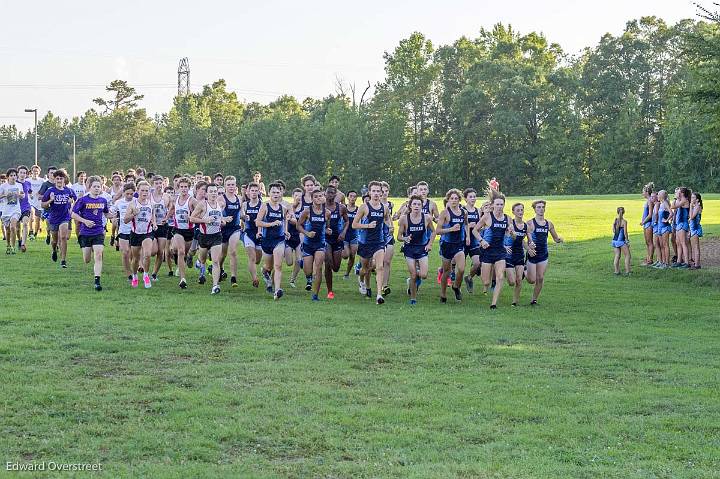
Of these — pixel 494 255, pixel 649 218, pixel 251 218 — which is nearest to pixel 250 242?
pixel 251 218

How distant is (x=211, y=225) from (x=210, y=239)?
26 centimetres

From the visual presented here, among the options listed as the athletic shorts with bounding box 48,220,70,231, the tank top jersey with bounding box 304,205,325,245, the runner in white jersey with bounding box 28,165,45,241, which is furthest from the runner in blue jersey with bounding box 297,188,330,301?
the runner in white jersey with bounding box 28,165,45,241

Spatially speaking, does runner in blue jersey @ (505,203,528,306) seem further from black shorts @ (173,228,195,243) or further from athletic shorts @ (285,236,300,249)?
black shorts @ (173,228,195,243)

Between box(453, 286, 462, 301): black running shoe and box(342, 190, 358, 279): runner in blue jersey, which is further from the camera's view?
box(342, 190, 358, 279): runner in blue jersey

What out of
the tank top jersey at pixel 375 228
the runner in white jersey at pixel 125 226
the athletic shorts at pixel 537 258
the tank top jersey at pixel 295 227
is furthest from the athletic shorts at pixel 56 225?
the athletic shorts at pixel 537 258

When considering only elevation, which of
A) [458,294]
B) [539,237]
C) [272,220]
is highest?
[272,220]

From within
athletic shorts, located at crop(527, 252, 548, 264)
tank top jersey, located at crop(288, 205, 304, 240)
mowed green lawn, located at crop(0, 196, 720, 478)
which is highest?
tank top jersey, located at crop(288, 205, 304, 240)

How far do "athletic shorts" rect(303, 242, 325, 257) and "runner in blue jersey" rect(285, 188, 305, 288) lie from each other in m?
0.45

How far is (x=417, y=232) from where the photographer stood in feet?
53.5

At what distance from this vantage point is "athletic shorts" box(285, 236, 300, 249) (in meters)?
17.9

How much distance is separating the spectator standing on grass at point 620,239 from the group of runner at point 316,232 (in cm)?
429

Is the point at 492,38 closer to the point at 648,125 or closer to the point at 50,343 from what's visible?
the point at 648,125

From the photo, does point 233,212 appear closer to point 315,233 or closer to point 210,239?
point 210,239

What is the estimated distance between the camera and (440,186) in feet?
307
